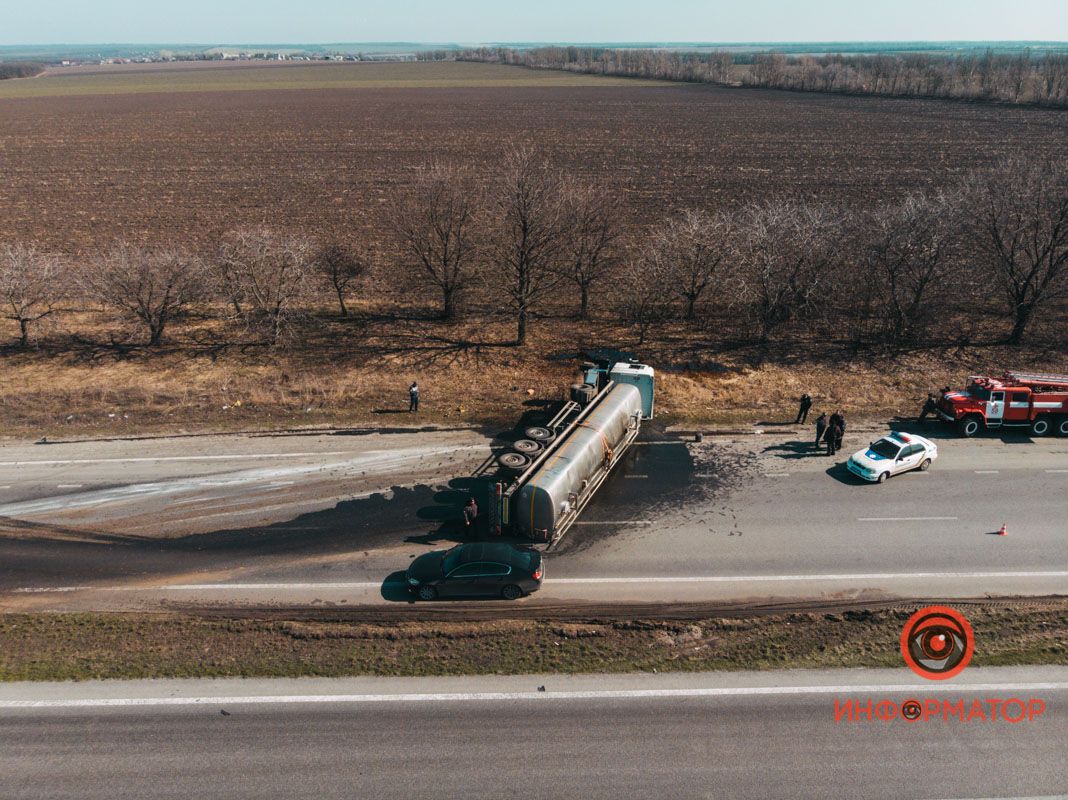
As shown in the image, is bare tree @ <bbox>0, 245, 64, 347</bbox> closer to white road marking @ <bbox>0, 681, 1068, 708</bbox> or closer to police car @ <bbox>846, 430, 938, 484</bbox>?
white road marking @ <bbox>0, 681, 1068, 708</bbox>

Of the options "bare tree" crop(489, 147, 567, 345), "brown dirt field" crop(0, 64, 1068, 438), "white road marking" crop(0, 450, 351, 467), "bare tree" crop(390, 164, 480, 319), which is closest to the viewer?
"white road marking" crop(0, 450, 351, 467)

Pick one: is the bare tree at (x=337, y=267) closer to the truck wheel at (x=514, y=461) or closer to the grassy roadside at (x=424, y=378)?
the grassy roadside at (x=424, y=378)

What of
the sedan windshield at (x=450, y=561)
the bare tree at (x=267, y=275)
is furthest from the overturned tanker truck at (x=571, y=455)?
the bare tree at (x=267, y=275)

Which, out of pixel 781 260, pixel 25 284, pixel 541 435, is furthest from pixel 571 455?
pixel 25 284

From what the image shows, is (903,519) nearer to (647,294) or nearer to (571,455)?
(571,455)

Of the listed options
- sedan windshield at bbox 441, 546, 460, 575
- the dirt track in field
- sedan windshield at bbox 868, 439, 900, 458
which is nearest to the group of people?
sedan windshield at bbox 868, 439, 900, 458

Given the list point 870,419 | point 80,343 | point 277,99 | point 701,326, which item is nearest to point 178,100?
point 277,99
